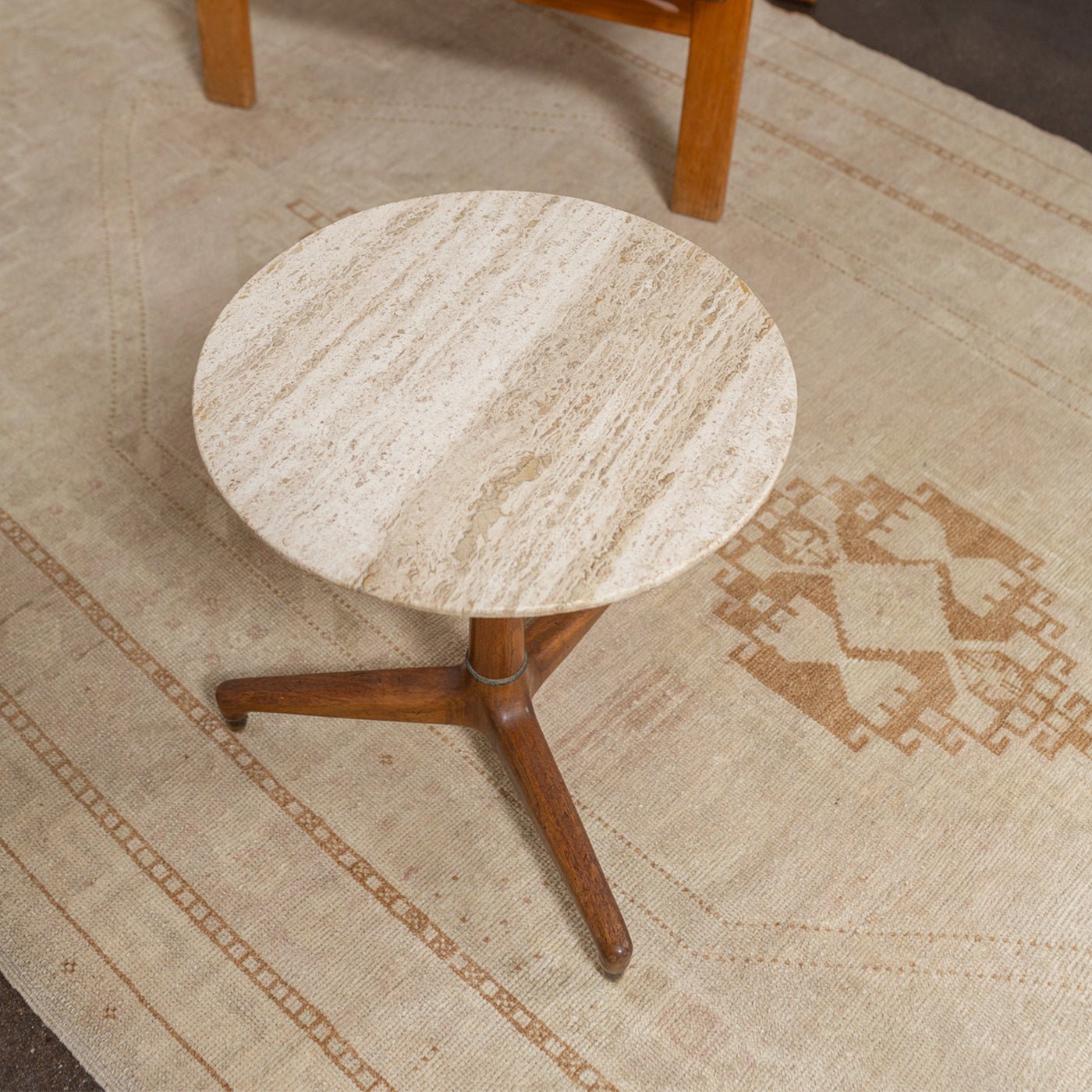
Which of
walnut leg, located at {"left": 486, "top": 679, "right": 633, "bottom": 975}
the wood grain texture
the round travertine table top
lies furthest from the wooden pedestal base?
the wood grain texture

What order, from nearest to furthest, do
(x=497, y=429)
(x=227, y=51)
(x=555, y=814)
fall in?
(x=497, y=429), (x=555, y=814), (x=227, y=51)

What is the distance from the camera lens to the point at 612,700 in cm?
174

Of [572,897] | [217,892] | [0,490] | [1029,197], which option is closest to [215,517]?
[0,490]

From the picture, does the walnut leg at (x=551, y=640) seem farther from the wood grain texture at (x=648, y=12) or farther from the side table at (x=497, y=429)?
the wood grain texture at (x=648, y=12)

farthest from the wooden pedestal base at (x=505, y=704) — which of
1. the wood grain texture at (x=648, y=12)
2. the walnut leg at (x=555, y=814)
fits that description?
the wood grain texture at (x=648, y=12)

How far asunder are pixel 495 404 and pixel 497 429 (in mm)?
40

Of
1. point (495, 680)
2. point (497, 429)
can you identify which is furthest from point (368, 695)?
point (497, 429)

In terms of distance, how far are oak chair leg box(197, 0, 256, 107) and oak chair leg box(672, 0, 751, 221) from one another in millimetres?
1002

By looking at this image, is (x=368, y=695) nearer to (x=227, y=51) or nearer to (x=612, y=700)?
(x=612, y=700)

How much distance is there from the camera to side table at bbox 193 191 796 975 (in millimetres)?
1174

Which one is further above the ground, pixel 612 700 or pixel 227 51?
pixel 227 51

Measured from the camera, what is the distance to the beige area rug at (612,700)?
146cm

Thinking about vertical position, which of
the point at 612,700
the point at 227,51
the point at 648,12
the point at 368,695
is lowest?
the point at 612,700

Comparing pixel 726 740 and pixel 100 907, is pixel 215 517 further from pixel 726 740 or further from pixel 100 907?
Result: pixel 726 740
